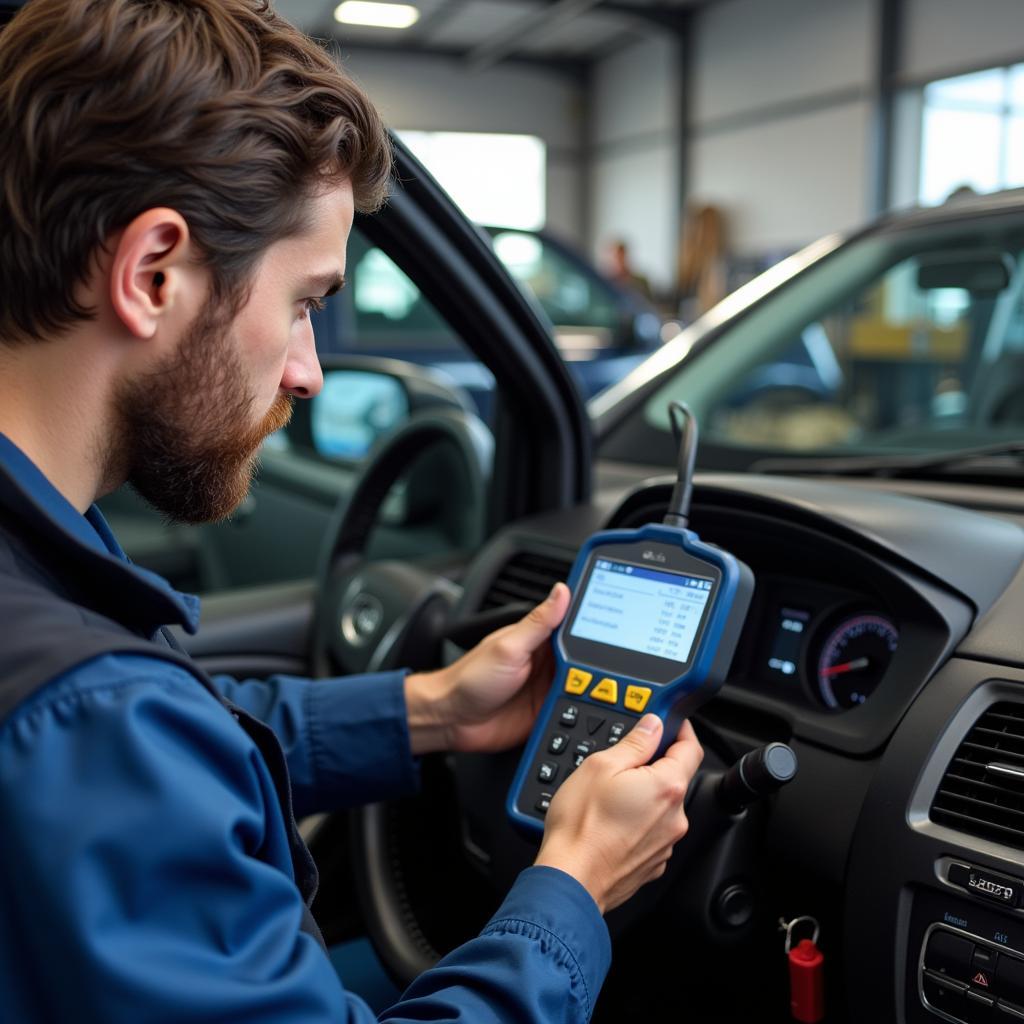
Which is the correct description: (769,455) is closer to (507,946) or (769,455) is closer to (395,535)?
(395,535)

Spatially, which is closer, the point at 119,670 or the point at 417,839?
the point at 119,670

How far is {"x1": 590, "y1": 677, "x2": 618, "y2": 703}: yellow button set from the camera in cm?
110

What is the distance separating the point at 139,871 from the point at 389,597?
1.08 metres

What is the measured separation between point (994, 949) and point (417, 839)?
2.67 feet

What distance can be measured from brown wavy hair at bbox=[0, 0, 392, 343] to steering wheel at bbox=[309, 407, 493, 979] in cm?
82

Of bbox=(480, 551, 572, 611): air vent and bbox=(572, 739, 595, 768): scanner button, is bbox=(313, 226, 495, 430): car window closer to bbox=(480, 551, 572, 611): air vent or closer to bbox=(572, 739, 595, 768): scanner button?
bbox=(480, 551, 572, 611): air vent

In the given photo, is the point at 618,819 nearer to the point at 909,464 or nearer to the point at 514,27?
the point at 909,464

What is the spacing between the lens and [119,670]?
68 cm

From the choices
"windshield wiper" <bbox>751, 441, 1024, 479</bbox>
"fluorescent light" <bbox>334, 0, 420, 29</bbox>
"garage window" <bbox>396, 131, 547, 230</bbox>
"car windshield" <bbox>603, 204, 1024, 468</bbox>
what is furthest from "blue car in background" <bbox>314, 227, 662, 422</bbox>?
"garage window" <bbox>396, 131, 547, 230</bbox>

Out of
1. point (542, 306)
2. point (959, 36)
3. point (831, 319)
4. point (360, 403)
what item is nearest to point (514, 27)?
point (959, 36)

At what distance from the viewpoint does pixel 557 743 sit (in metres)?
1.11

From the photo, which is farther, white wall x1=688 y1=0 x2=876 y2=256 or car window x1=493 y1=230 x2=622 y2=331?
white wall x1=688 y1=0 x2=876 y2=256

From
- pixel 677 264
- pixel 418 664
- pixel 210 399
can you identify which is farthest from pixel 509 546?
pixel 677 264

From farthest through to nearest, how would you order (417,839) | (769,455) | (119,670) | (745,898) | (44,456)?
(769,455) < (417,839) < (745,898) < (44,456) < (119,670)
